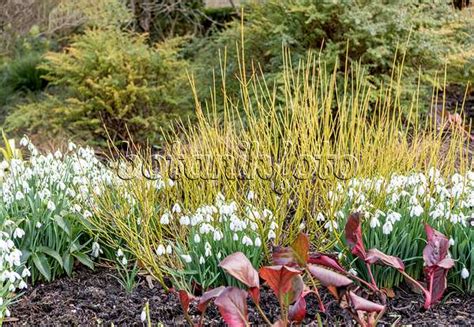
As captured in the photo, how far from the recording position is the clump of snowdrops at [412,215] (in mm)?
2908

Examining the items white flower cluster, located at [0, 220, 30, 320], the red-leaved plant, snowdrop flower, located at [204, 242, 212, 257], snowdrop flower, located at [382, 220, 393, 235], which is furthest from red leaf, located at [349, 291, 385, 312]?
white flower cluster, located at [0, 220, 30, 320]

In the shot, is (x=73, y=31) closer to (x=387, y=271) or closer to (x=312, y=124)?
(x=312, y=124)

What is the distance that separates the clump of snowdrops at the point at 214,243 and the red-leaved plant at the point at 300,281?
0.75 ft

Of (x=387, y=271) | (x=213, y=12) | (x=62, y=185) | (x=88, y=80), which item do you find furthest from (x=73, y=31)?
(x=387, y=271)

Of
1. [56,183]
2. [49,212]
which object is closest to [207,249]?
[49,212]

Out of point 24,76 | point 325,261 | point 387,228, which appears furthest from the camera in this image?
point 24,76

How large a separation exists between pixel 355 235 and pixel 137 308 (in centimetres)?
104

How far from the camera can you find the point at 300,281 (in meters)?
2.38

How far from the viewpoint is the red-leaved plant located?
231 centimetres

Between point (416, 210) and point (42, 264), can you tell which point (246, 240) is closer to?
point (416, 210)

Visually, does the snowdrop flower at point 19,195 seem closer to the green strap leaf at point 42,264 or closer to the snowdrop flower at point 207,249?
the green strap leaf at point 42,264

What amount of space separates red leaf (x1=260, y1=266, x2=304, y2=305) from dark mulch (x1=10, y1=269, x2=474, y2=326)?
1.21ft

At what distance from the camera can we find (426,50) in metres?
5.61

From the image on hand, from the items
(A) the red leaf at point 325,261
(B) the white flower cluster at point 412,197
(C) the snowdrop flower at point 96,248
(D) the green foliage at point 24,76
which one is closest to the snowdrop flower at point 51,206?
(C) the snowdrop flower at point 96,248
